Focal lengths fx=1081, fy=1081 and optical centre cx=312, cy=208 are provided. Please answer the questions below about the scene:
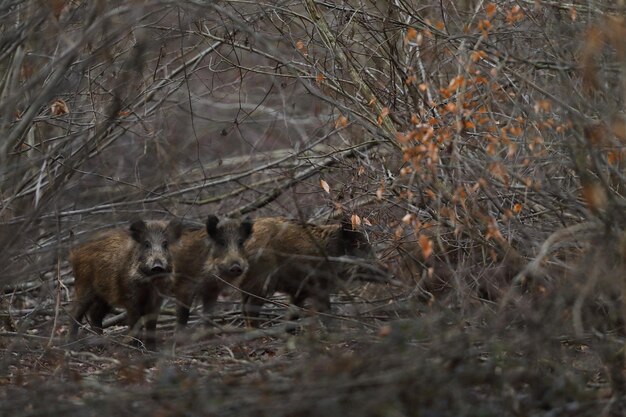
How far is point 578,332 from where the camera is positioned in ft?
19.9

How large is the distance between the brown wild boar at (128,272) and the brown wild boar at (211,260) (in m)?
0.28

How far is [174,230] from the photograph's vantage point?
1138 cm

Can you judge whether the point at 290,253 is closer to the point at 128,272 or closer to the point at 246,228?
the point at 246,228

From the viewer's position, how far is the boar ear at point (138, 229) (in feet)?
36.7

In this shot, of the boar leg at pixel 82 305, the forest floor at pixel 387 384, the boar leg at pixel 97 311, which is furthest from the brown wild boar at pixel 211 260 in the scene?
the forest floor at pixel 387 384

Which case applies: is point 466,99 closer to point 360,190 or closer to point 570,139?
point 570,139

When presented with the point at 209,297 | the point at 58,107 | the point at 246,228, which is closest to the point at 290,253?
the point at 246,228

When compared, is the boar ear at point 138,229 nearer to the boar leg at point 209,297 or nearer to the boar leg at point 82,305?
the boar leg at point 82,305

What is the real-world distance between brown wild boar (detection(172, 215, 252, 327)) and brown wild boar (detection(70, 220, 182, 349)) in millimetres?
285

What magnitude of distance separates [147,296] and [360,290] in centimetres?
237

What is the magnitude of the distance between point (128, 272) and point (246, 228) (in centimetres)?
135

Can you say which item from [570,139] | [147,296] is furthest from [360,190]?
[570,139]

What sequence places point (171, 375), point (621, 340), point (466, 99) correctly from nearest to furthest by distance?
point (171, 375), point (621, 340), point (466, 99)

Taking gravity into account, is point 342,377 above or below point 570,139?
below
